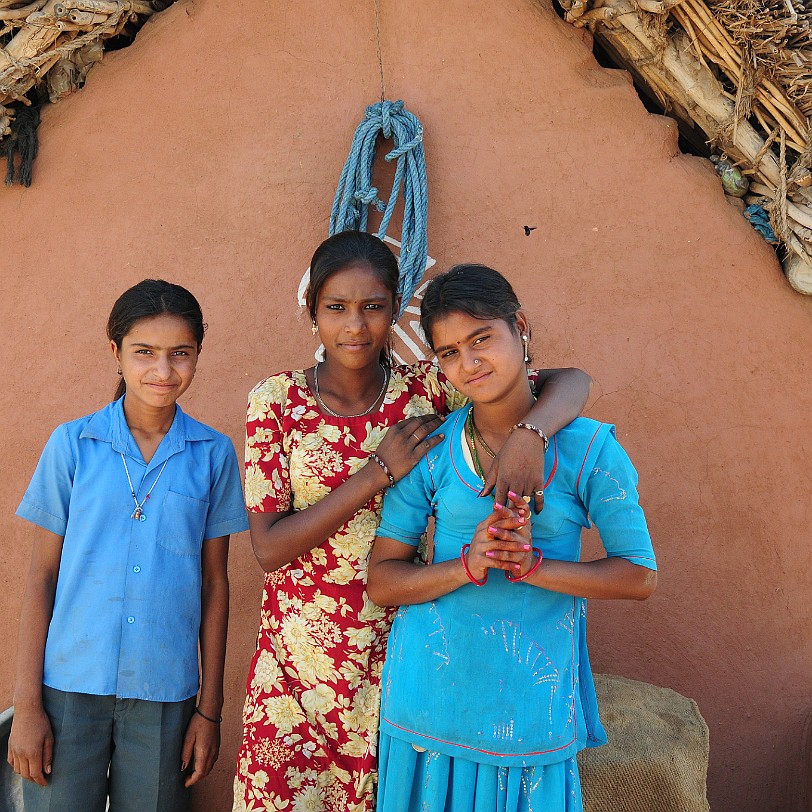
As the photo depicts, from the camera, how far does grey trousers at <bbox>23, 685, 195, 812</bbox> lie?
195 centimetres

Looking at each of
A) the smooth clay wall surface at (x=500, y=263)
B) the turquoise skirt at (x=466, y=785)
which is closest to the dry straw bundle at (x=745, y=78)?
the smooth clay wall surface at (x=500, y=263)

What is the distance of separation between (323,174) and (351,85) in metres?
0.30

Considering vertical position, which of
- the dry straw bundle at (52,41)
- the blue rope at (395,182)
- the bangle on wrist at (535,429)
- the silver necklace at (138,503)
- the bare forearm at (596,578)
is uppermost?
the dry straw bundle at (52,41)

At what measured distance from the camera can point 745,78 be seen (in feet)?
8.67

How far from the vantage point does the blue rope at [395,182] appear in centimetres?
272

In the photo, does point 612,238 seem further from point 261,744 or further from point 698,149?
point 261,744

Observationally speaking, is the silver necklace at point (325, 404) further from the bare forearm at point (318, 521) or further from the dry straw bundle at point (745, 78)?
the dry straw bundle at point (745, 78)

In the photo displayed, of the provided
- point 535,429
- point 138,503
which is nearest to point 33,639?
point 138,503

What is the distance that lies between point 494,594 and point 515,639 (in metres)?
0.09

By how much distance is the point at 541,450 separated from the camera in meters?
1.69

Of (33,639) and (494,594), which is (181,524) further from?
(494,594)

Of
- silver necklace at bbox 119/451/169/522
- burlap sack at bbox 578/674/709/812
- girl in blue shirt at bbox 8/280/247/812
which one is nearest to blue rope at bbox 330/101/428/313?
girl in blue shirt at bbox 8/280/247/812

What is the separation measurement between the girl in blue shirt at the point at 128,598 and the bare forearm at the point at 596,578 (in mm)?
874

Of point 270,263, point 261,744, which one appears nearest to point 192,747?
point 261,744
